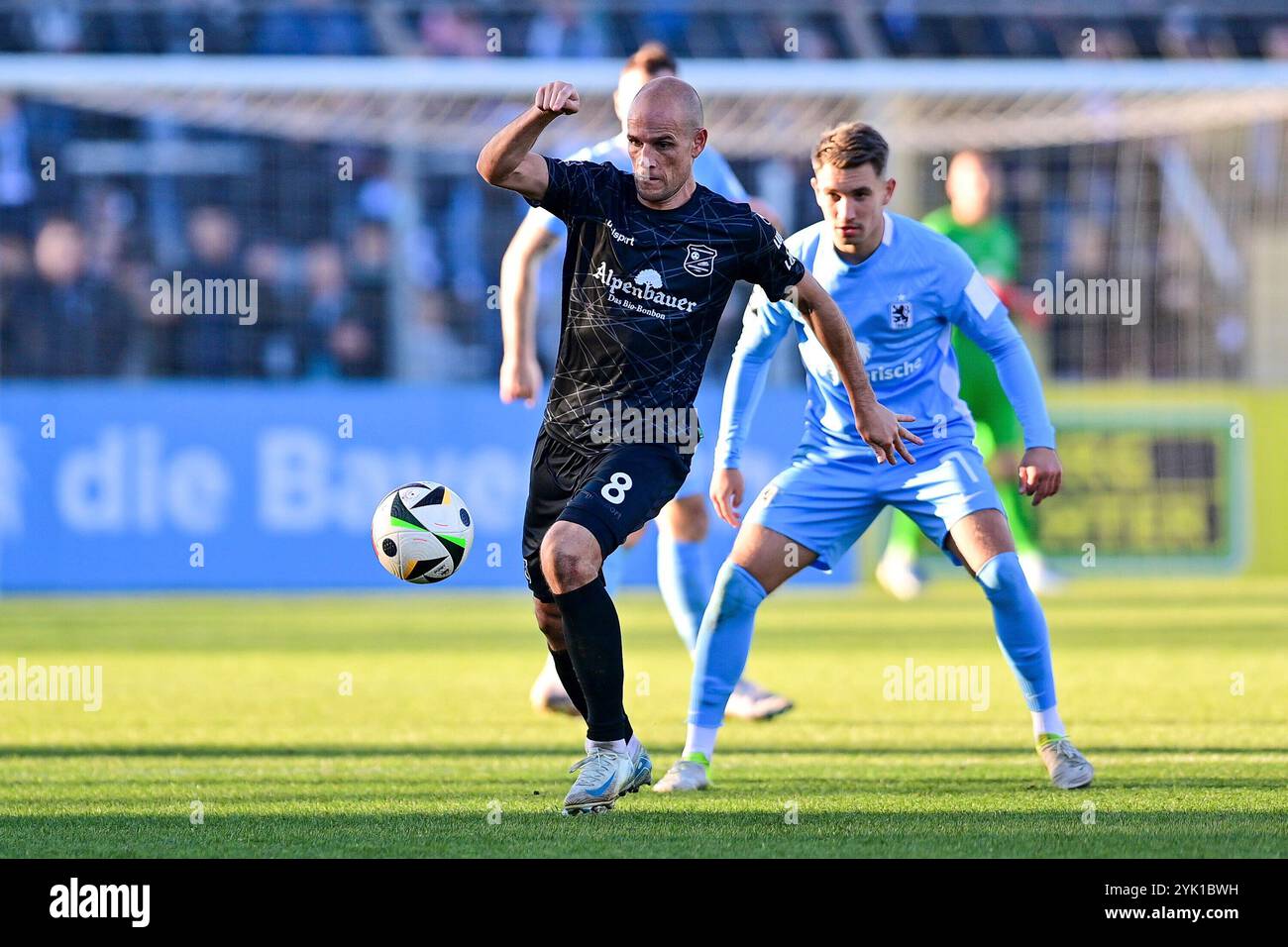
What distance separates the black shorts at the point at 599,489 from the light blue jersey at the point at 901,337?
551 millimetres

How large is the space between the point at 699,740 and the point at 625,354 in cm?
123

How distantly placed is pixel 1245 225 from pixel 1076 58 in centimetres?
227

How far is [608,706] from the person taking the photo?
207 inches

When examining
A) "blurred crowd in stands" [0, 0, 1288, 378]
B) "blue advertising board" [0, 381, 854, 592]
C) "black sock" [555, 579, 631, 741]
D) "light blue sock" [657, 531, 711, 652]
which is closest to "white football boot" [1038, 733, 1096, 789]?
"black sock" [555, 579, 631, 741]

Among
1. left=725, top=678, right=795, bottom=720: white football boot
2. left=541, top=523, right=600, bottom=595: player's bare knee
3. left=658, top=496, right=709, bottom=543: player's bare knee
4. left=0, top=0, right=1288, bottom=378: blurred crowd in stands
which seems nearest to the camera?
left=541, top=523, right=600, bottom=595: player's bare knee

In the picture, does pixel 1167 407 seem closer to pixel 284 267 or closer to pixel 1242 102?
pixel 1242 102

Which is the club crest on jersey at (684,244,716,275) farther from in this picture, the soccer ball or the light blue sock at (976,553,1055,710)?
the light blue sock at (976,553,1055,710)

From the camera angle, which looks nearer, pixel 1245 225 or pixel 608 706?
pixel 608 706

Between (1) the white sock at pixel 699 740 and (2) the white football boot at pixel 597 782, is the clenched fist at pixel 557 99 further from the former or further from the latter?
(1) the white sock at pixel 699 740

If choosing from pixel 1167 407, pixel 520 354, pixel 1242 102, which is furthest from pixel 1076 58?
pixel 520 354

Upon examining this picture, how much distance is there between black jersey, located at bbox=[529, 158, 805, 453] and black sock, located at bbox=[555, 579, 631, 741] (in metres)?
0.46

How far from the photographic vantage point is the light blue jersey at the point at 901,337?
583cm

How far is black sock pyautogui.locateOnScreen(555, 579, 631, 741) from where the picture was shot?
5184 mm
